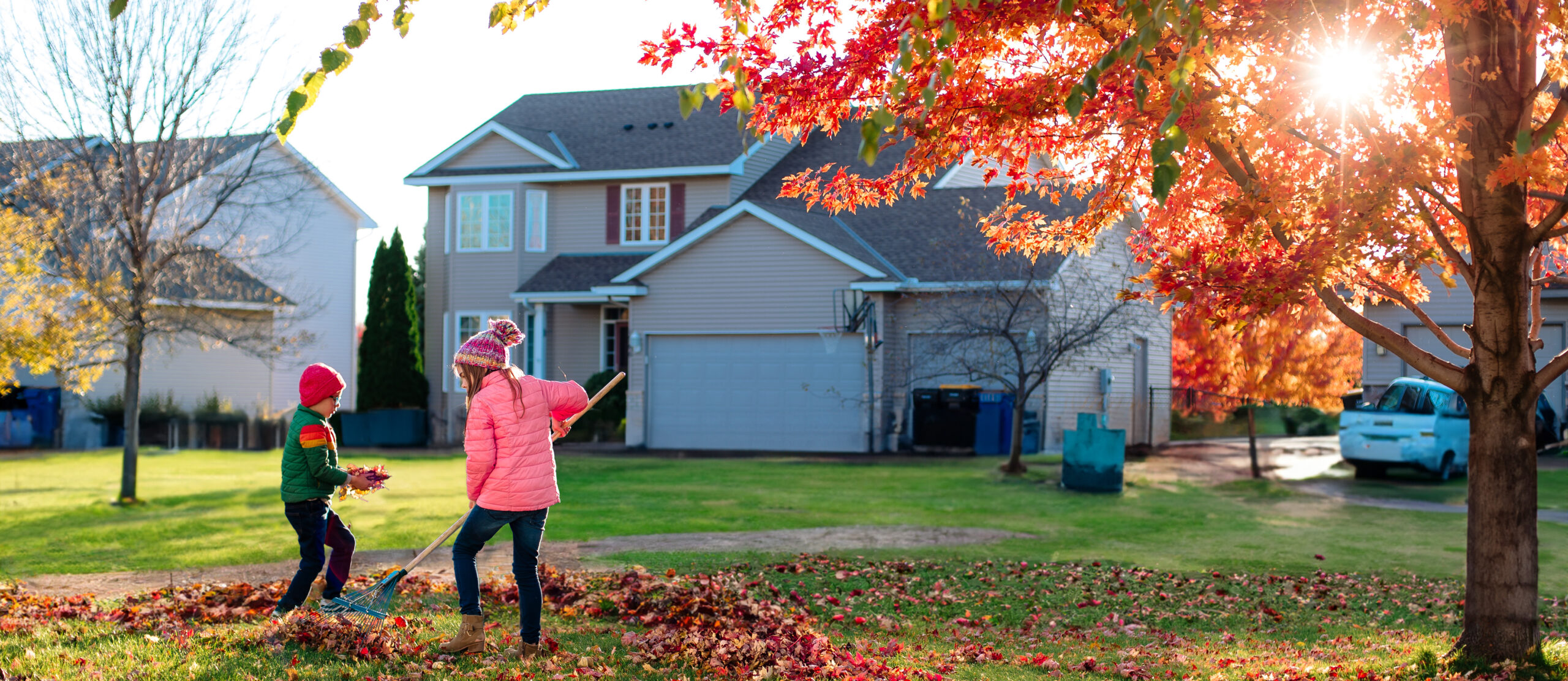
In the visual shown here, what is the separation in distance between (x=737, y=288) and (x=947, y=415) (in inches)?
182

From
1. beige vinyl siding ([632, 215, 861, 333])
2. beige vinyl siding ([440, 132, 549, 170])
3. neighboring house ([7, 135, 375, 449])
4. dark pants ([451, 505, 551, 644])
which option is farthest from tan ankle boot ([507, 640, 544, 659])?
beige vinyl siding ([440, 132, 549, 170])

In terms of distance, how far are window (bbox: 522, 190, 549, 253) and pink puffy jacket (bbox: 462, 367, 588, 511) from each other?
21.8m

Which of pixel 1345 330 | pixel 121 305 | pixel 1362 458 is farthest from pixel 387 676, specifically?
pixel 1345 330

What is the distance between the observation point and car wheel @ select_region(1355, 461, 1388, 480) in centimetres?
1788

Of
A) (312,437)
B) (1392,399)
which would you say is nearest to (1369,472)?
(1392,399)

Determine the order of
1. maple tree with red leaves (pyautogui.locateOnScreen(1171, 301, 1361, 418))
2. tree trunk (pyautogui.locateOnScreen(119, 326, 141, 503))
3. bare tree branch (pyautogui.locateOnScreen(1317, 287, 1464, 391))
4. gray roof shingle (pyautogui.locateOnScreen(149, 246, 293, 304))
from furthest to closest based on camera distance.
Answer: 1. maple tree with red leaves (pyautogui.locateOnScreen(1171, 301, 1361, 418))
2. gray roof shingle (pyautogui.locateOnScreen(149, 246, 293, 304))
3. tree trunk (pyautogui.locateOnScreen(119, 326, 141, 503))
4. bare tree branch (pyautogui.locateOnScreen(1317, 287, 1464, 391))

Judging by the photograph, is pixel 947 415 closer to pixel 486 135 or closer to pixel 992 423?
pixel 992 423

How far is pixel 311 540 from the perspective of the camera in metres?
6.84

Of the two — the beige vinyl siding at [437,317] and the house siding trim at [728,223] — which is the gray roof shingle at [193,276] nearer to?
the house siding trim at [728,223]

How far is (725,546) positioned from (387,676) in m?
5.51

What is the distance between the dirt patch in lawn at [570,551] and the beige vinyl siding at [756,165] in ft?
48.3

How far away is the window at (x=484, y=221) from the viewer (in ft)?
89.0

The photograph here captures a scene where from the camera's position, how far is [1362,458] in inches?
685

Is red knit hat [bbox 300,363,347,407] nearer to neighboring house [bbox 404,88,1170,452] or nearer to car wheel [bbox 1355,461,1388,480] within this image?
neighboring house [bbox 404,88,1170,452]
